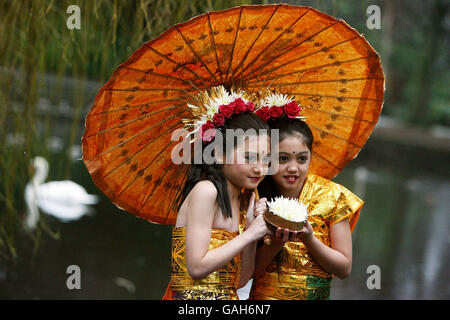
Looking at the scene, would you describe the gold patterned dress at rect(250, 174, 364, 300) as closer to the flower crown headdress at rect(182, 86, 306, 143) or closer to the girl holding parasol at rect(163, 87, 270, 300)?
the girl holding parasol at rect(163, 87, 270, 300)

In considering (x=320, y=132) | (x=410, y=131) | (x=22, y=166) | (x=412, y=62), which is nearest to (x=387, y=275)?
(x=320, y=132)

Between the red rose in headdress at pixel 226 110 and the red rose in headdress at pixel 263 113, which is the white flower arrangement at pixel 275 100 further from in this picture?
the red rose in headdress at pixel 226 110

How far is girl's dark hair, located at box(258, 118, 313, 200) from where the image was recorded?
1902mm

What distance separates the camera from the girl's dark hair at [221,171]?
1.74 m

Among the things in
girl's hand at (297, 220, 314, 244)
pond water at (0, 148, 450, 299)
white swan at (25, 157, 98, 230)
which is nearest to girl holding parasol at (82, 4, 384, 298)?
girl's hand at (297, 220, 314, 244)

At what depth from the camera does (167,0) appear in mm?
2205

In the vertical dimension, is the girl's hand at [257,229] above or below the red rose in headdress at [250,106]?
below

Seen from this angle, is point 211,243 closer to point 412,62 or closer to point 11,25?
point 11,25

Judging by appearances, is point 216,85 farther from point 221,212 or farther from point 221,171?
point 221,212

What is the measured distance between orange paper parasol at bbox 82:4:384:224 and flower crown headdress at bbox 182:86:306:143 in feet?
0.16

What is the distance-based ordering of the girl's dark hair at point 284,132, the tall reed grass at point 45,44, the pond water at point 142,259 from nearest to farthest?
the girl's dark hair at point 284,132
the tall reed grass at point 45,44
the pond water at point 142,259

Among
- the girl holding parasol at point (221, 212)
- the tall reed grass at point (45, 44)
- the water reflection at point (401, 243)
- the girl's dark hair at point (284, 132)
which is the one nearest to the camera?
the girl holding parasol at point (221, 212)

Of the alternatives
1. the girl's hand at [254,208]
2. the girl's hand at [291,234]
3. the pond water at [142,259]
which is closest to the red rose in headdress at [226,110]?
the girl's hand at [254,208]

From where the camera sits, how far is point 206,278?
1.77 meters
